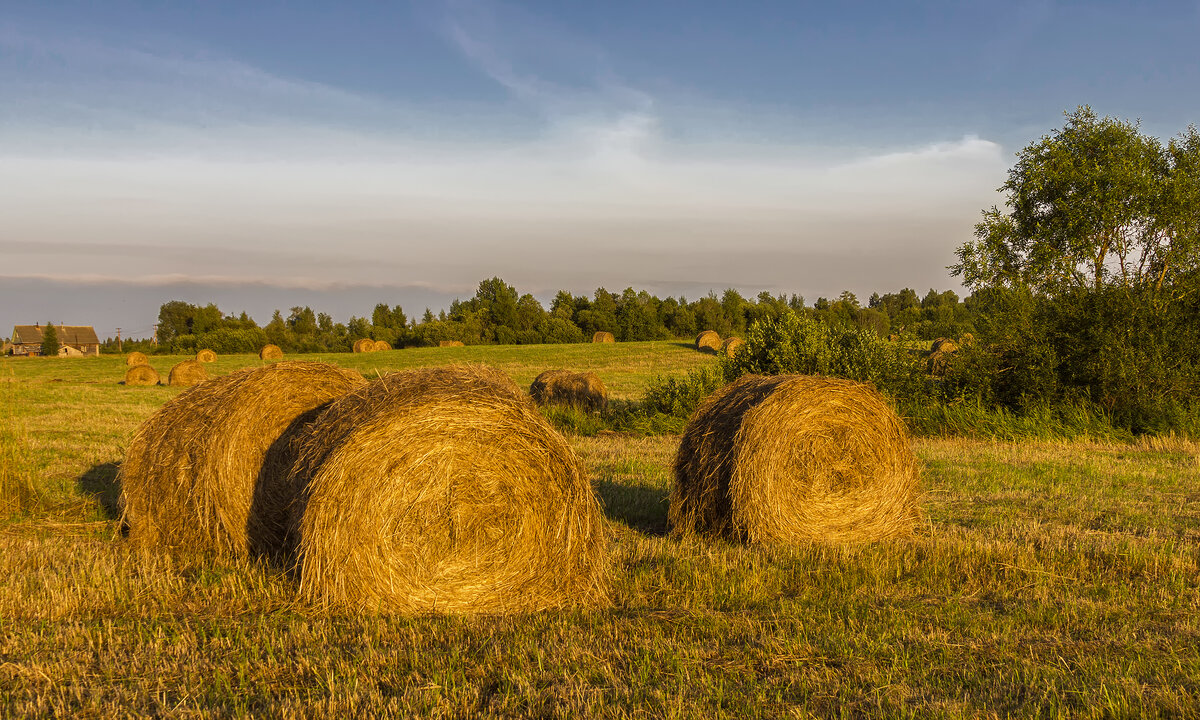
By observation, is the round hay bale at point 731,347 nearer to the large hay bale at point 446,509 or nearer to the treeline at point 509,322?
the large hay bale at point 446,509

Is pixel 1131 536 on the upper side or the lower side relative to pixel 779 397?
lower

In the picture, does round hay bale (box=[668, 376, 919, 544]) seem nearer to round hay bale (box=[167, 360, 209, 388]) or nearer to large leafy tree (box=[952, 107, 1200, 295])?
large leafy tree (box=[952, 107, 1200, 295])

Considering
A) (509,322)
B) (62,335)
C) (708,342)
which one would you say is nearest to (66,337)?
(62,335)

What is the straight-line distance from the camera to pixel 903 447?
8531 millimetres

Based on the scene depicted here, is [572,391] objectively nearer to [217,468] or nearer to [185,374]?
[217,468]

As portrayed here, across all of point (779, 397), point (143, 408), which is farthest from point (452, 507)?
point (143, 408)

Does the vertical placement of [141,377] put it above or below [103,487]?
above

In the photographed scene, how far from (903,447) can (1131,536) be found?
2195 millimetres

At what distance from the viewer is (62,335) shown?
86375 millimetres

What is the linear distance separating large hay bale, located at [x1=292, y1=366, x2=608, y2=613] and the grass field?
0.32 m

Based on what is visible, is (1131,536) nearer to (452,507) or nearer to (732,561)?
(732,561)

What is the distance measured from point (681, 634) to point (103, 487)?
8.54m

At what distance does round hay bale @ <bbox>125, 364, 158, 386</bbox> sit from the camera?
34.0 metres

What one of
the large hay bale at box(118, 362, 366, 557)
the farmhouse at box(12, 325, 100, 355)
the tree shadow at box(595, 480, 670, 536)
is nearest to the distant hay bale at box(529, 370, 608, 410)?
the tree shadow at box(595, 480, 670, 536)
